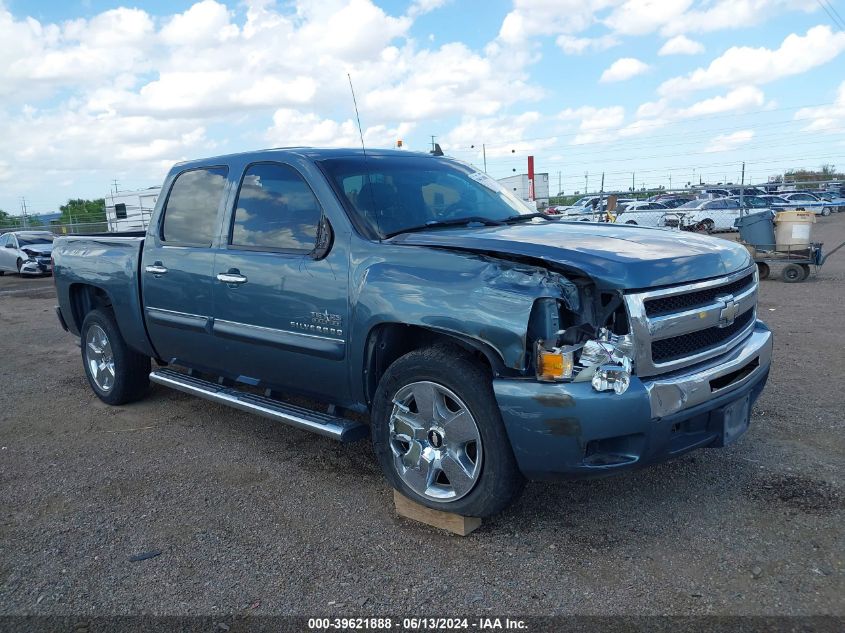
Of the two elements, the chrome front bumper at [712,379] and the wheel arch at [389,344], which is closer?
the chrome front bumper at [712,379]

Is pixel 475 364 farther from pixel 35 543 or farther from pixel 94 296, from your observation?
pixel 94 296

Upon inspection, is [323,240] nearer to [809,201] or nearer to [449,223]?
[449,223]

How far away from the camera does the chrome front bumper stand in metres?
3.00

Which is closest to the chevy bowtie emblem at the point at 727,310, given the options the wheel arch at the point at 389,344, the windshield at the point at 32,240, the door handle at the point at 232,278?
the wheel arch at the point at 389,344

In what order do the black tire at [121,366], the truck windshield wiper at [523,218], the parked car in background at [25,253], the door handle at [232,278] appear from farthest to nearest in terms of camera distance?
the parked car in background at [25,253] → the black tire at [121,366] → the truck windshield wiper at [523,218] → the door handle at [232,278]

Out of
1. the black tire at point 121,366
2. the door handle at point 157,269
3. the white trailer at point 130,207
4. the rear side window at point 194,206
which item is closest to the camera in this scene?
the rear side window at point 194,206

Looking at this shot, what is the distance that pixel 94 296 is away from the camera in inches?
239

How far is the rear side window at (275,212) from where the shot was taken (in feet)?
13.3

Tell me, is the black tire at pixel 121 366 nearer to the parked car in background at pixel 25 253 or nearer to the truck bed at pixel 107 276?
the truck bed at pixel 107 276

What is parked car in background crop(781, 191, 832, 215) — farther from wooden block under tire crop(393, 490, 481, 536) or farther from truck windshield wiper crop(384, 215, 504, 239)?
wooden block under tire crop(393, 490, 481, 536)

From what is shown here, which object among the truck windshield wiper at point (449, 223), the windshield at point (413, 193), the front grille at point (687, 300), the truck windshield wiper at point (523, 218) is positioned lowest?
the front grille at point (687, 300)

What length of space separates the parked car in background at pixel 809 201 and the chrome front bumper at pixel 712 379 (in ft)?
113

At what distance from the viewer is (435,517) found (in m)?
3.43

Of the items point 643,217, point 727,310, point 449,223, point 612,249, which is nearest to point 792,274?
point 727,310
